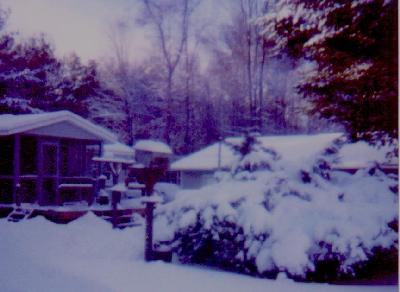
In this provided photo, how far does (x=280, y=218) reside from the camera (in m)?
7.16

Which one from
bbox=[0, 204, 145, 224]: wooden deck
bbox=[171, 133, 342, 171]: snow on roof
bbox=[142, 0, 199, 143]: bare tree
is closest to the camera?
bbox=[142, 0, 199, 143]: bare tree

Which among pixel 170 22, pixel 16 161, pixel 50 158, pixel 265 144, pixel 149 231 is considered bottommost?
pixel 149 231

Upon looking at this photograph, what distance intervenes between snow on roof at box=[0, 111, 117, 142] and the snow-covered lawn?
306cm

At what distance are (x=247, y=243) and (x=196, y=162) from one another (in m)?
13.1

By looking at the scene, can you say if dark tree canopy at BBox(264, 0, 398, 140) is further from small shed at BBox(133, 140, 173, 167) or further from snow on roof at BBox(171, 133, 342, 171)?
snow on roof at BBox(171, 133, 342, 171)

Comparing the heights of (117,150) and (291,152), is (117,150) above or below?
above

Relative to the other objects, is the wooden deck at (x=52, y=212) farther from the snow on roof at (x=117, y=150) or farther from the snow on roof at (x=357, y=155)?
the snow on roof at (x=357, y=155)

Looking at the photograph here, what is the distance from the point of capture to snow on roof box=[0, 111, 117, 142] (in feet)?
37.4

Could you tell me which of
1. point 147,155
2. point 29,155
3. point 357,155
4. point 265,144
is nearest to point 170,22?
point 147,155

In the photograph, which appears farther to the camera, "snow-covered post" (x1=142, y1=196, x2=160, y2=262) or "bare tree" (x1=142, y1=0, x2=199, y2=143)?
"bare tree" (x1=142, y1=0, x2=199, y2=143)

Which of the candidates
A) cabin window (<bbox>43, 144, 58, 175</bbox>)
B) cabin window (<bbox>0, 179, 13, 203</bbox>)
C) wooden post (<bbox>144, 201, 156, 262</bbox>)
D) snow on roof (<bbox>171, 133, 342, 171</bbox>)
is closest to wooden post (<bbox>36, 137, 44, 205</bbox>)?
cabin window (<bbox>43, 144, 58, 175</bbox>)

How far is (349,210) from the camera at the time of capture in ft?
24.1

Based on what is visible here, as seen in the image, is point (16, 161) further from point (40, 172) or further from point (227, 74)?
point (227, 74)

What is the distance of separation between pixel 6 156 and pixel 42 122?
5.57 ft
